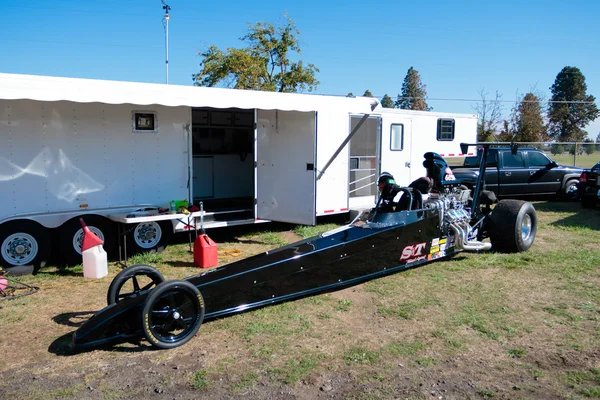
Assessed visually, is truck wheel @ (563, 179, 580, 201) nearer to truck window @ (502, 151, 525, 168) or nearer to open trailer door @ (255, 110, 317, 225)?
truck window @ (502, 151, 525, 168)

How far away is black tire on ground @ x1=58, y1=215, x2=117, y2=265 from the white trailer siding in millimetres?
274

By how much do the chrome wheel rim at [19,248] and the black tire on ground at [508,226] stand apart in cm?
655

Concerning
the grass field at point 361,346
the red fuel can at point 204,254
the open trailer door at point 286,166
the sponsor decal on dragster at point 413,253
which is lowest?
the grass field at point 361,346

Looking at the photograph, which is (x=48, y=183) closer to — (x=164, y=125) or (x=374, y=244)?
(x=164, y=125)

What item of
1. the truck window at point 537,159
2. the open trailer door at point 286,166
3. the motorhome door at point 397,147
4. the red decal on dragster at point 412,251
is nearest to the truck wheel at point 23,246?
the open trailer door at point 286,166

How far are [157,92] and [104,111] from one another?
1.05 meters

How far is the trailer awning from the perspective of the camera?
21.4 feet

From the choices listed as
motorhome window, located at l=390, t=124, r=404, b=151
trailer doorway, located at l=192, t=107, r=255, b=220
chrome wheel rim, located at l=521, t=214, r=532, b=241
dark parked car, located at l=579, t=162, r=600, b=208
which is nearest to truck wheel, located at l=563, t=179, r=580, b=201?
dark parked car, located at l=579, t=162, r=600, b=208

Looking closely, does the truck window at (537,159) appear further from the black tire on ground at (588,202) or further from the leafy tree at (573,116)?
the leafy tree at (573,116)

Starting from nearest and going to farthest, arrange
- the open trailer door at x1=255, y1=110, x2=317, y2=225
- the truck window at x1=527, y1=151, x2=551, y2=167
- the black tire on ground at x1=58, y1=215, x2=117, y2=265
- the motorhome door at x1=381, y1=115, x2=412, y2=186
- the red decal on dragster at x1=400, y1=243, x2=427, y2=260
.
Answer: the red decal on dragster at x1=400, y1=243, x2=427, y2=260 < the black tire on ground at x1=58, y1=215, x2=117, y2=265 < the open trailer door at x1=255, y1=110, x2=317, y2=225 < the motorhome door at x1=381, y1=115, x2=412, y2=186 < the truck window at x1=527, y1=151, x2=551, y2=167

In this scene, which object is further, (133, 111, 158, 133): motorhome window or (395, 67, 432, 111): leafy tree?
(395, 67, 432, 111): leafy tree

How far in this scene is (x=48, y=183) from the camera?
7441 millimetres

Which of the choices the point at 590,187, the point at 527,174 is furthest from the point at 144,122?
the point at 590,187

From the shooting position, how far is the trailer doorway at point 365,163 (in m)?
10.6
